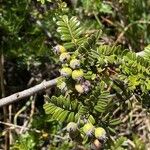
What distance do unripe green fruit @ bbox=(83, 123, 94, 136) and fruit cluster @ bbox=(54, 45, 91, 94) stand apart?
108 mm

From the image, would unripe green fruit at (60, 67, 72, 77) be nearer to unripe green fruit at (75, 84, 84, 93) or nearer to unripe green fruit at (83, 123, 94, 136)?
unripe green fruit at (75, 84, 84, 93)

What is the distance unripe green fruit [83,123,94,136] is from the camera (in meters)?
1.42

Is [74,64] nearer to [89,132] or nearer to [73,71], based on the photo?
[73,71]

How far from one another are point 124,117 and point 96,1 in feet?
2.56

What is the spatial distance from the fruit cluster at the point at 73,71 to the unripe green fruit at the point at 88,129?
108 millimetres

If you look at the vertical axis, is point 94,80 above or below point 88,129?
above

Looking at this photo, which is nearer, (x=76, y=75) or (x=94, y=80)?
(x=76, y=75)

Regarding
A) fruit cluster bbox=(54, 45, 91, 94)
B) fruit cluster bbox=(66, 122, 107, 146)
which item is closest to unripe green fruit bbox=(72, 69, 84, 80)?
fruit cluster bbox=(54, 45, 91, 94)

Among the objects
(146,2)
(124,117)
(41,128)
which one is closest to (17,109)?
(41,128)

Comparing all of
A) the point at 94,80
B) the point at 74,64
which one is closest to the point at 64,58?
the point at 74,64

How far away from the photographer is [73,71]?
4.72 feet

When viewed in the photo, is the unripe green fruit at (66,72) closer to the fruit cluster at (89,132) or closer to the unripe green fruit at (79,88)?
the unripe green fruit at (79,88)

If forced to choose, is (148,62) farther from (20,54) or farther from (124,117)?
(124,117)

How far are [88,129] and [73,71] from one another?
0.19 metres
